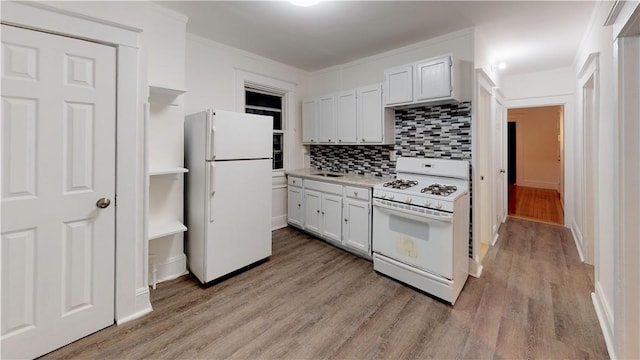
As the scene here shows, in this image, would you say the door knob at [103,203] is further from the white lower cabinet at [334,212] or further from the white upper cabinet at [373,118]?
the white upper cabinet at [373,118]

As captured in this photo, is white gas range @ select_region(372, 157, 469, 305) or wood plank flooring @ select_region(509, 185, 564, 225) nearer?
white gas range @ select_region(372, 157, 469, 305)

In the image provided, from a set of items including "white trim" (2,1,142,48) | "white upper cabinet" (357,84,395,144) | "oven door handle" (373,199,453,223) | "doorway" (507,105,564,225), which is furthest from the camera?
"doorway" (507,105,564,225)

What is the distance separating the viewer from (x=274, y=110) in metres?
4.34

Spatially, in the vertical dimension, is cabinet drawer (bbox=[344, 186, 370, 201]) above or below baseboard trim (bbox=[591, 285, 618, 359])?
above

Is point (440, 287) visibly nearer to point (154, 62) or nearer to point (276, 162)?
point (276, 162)

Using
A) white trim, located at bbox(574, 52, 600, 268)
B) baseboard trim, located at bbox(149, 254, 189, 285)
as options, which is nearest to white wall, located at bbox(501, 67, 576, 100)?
white trim, located at bbox(574, 52, 600, 268)

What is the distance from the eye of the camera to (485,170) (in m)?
3.36

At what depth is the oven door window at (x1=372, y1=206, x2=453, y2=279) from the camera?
91.4 inches

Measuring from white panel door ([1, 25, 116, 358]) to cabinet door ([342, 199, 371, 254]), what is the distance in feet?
7.49

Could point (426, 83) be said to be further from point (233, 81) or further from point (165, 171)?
point (165, 171)

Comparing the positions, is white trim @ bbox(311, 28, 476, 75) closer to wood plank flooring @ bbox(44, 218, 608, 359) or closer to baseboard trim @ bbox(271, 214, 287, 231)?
baseboard trim @ bbox(271, 214, 287, 231)

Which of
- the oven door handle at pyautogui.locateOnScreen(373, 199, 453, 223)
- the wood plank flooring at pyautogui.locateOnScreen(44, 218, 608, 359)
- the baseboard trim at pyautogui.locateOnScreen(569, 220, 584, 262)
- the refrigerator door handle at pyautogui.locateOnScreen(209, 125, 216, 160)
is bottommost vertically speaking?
the wood plank flooring at pyautogui.locateOnScreen(44, 218, 608, 359)

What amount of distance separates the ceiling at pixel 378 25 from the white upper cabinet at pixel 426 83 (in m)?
0.41

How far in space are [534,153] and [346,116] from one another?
23.6 ft
